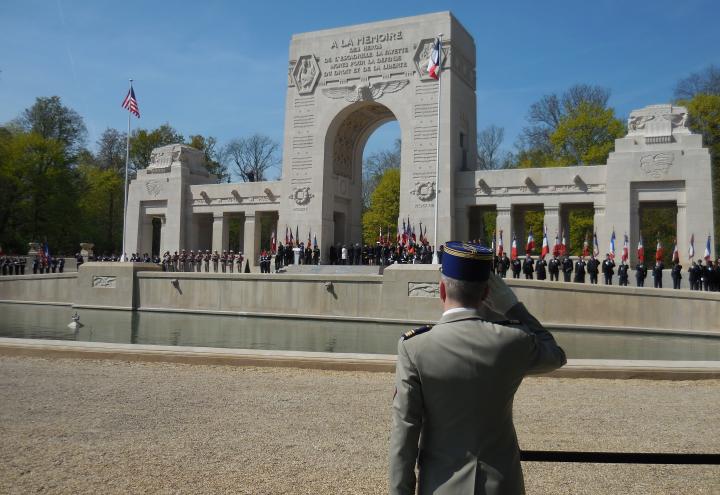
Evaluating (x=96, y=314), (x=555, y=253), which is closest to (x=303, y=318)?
(x=96, y=314)

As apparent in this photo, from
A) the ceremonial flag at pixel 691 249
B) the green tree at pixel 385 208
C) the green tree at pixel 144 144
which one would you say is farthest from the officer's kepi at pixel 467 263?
the green tree at pixel 144 144

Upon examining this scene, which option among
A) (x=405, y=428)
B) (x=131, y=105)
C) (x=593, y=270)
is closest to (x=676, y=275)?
(x=593, y=270)

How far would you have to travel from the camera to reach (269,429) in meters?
6.29

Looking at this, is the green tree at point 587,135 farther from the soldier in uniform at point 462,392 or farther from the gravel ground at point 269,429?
the soldier in uniform at point 462,392

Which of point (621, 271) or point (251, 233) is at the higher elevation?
point (251, 233)

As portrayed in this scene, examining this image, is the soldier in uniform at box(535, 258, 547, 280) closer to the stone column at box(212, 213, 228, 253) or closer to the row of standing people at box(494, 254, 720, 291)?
the row of standing people at box(494, 254, 720, 291)

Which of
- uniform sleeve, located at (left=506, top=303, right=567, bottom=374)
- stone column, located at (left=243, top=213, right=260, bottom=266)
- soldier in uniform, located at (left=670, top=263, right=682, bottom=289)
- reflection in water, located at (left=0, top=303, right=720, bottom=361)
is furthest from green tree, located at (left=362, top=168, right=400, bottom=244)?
uniform sleeve, located at (left=506, top=303, right=567, bottom=374)

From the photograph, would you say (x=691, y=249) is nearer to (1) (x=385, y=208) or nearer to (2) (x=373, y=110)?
(2) (x=373, y=110)

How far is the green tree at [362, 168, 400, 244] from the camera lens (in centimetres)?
5297

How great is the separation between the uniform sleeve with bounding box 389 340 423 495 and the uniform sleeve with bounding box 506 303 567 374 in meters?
0.49

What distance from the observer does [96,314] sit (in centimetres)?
2341

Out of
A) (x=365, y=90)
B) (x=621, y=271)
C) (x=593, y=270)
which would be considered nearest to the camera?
(x=621, y=271)

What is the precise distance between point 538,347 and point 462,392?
1.32ft

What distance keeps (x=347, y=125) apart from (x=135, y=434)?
114 feet
